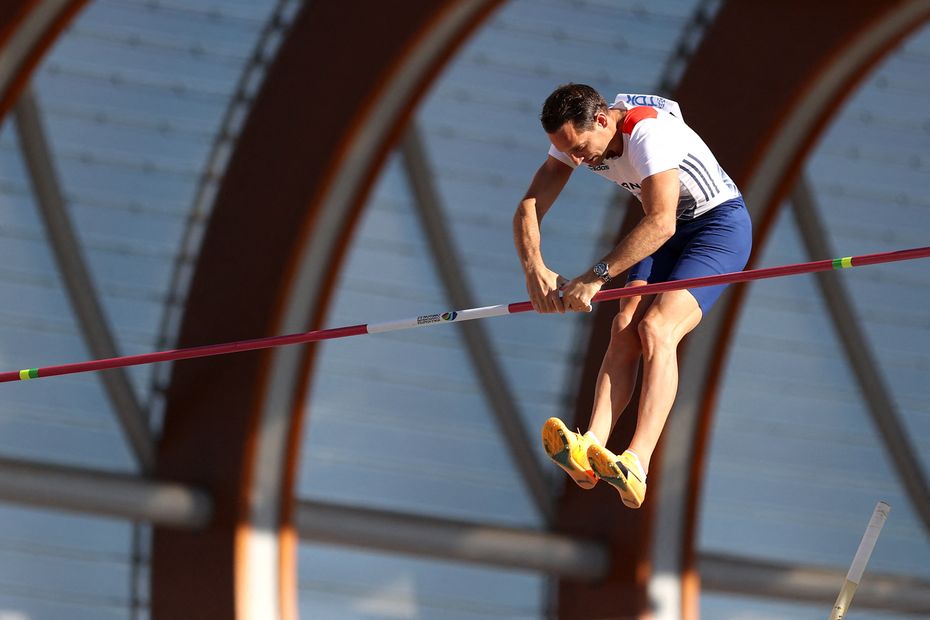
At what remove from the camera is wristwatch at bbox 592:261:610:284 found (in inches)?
329

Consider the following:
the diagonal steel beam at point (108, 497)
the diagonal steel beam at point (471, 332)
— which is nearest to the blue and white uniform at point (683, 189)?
the diagonal steel beam at point (471, 332)

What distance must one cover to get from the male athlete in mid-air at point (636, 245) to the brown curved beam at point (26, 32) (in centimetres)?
755

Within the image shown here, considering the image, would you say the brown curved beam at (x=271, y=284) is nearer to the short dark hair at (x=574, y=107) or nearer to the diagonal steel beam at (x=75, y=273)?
the diagonal steel beam at (x=75, y=273)

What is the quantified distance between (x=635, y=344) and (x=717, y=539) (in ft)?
39.3

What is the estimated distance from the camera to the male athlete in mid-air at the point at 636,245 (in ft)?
27.3

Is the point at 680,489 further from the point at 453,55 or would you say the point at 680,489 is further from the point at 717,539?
the point at 453,55

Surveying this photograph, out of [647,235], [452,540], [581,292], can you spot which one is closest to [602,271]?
[581,292]

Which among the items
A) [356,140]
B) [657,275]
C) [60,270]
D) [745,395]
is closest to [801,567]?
[745,395]

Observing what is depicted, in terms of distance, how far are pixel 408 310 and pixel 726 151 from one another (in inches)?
167

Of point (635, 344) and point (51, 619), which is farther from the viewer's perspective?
point (51, 619)

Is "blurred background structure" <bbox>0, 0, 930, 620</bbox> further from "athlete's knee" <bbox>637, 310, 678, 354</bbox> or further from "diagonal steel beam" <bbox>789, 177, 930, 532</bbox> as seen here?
"athlete's knee" <bbox>637, 310, 678, 354</bbox>

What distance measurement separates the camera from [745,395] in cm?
1970

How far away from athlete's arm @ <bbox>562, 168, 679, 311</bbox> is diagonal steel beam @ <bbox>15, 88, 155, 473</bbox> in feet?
33.2

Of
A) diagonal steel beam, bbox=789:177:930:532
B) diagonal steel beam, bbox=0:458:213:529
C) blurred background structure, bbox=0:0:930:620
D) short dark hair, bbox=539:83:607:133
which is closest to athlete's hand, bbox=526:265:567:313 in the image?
short dark hair, bbox=539:83:607:133
